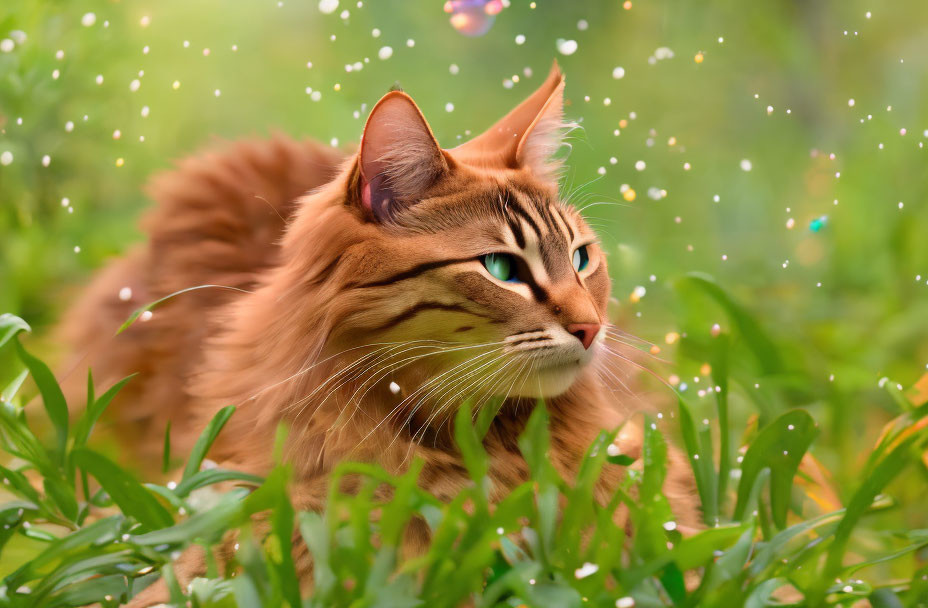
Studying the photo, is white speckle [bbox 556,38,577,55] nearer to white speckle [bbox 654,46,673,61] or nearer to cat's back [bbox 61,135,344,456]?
white speckle [bbox 654,46,673,61]

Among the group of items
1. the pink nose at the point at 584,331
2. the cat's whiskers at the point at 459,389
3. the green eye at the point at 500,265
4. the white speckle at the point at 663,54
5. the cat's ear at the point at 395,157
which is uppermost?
the white speckle at the point at 663,54

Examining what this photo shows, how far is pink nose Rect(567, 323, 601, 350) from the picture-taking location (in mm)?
594

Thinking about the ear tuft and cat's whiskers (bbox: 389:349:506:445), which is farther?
the ear tuft

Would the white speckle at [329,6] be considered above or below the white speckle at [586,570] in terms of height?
above

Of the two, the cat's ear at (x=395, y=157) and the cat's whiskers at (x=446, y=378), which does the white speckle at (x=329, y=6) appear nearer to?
the cat's ear at (x=395, y=157)

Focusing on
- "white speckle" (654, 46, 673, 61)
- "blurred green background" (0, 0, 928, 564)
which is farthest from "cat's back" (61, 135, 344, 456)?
"white speckle" (654, 46, 673, 61)

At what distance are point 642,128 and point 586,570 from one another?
0.56 meters

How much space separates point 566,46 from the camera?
92cm

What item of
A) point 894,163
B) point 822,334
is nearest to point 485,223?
point 822,334

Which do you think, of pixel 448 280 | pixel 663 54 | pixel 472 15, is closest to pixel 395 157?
pixel 448 280

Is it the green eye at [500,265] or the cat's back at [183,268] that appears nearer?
the green eye at [500,265]

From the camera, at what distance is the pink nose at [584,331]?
59 centimetres

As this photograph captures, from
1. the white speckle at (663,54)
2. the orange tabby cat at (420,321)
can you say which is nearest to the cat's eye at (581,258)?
the orange tabby cat at (420,321)

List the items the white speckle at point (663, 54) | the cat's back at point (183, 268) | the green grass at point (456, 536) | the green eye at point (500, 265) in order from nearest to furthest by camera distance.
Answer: the green grass at point (456, 536) → the green eye at point (500, 265) → the cat's back at point (183, 268) → the white speckle at point (663, 54)
